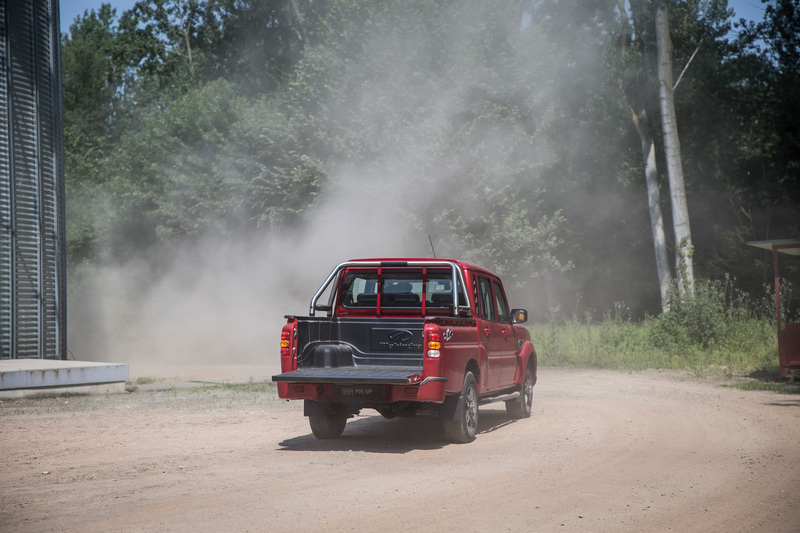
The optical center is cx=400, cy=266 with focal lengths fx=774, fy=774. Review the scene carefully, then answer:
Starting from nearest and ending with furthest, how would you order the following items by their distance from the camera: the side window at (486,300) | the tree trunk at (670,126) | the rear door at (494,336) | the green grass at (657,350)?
1. the rear door at (494,336)
2. the side window at (486,300)
3. the green grass at (657,350)
4. the tree trunk at (670,126)

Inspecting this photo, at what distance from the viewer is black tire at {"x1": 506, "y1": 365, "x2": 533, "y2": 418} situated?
32.7 ft

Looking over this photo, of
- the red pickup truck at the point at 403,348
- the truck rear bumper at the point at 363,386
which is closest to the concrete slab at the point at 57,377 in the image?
the red pickup truck at the point at 403,348

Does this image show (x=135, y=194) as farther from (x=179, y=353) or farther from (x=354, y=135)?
(x=354, y=135)

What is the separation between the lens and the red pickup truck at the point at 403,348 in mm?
7426

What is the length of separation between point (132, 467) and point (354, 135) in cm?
1904

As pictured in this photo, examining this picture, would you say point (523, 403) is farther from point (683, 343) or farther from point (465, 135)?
point (465, 135)

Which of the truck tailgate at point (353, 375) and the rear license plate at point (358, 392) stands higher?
the truck tailgate at point (353, 375)

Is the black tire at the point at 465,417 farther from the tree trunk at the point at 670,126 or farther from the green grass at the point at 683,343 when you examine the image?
the tree trunk at the point at 670,126

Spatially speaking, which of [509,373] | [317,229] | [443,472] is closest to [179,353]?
[317,229]

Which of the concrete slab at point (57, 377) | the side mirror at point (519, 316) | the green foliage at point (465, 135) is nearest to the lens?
the side mirror at point (519, 316)

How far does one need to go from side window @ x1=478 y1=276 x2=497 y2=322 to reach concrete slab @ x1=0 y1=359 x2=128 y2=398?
7.31 m

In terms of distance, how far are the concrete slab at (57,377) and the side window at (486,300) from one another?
731 cm

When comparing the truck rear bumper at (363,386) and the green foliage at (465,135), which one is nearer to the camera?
the truck rear bumper at (363,386)

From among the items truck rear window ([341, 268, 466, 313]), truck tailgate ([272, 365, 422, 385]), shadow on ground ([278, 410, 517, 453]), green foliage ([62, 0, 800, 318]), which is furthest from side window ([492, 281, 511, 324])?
green foliage ([62, 0, 800, 318])
